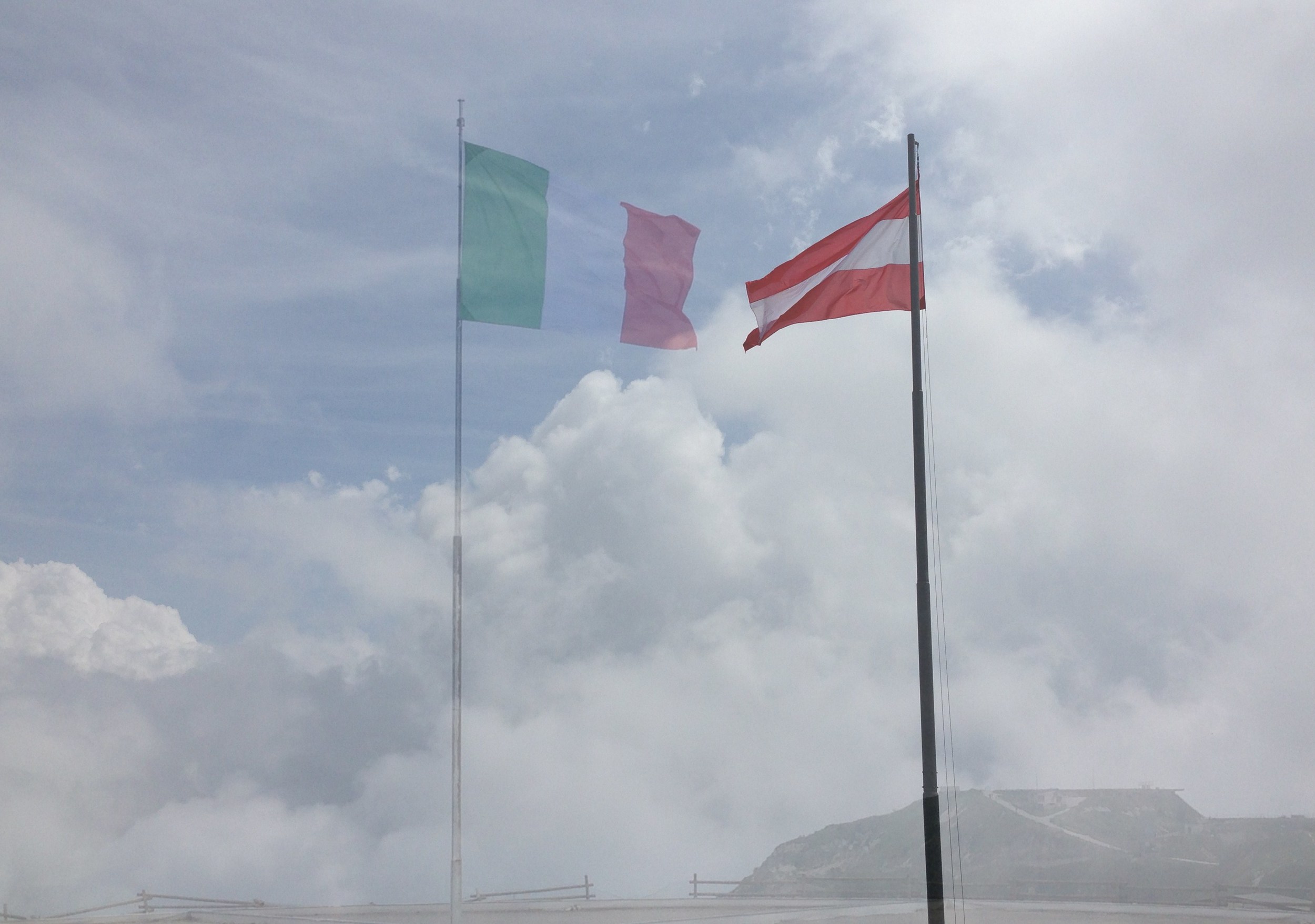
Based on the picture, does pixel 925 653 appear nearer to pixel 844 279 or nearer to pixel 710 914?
pixel 844 279

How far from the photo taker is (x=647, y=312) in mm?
23328

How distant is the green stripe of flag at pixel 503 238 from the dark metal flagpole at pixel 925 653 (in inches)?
342

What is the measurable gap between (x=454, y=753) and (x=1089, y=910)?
24795 mm

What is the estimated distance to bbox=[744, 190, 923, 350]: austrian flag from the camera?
63.9 feet

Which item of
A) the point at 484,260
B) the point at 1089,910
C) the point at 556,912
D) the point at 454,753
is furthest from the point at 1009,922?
the point at 484,260

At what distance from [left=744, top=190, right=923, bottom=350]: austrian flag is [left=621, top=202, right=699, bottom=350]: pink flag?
3137mm

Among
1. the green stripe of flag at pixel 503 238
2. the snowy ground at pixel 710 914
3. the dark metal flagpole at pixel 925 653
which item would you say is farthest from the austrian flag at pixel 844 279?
the snowy ground at pixel 710 914

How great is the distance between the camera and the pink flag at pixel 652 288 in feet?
76.2

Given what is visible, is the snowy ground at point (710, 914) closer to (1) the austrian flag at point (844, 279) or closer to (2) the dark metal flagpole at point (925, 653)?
(2) the dark metal flagpole at point (925, 653)

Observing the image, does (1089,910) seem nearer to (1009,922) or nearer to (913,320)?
(1009,922)

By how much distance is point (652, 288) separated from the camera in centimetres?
2333

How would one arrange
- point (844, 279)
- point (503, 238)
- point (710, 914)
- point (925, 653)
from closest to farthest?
point (925, 653) < point (844, 279) < point (503, 238) < point (710, 914)

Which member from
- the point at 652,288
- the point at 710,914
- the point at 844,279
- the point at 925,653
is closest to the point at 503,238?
the point at 652,288

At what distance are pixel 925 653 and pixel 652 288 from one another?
11.1 m
